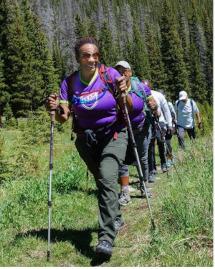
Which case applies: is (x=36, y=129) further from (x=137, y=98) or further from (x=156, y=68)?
(x=156, y=68)

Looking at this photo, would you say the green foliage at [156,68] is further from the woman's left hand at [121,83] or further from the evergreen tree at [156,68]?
the woman's left hand at [121,83]

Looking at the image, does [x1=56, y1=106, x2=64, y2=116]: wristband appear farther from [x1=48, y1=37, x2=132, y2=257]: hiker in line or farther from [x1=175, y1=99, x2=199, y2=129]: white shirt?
[x1=175, y1=99, x2=199, y2=129]: white shirt

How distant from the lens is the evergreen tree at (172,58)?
92.0 metres

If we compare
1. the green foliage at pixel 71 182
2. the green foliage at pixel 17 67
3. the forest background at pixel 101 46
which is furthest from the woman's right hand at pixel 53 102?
the green foliage at pixel 17 67

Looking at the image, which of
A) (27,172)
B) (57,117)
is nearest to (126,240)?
(57,117)

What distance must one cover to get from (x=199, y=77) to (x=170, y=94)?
524 inches

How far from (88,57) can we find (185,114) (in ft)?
33.9

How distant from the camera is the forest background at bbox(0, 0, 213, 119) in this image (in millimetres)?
51125

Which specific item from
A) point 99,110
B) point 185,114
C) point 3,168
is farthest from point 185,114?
point 99,110

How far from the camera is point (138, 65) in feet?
350

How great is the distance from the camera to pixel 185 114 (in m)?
15.9

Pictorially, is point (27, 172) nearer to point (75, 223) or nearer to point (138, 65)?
point (75, 223)

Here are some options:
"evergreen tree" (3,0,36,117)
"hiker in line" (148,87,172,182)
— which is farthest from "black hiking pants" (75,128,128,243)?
"evergreen tree" (3,0,36,117)

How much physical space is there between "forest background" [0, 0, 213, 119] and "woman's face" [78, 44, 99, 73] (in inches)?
842
